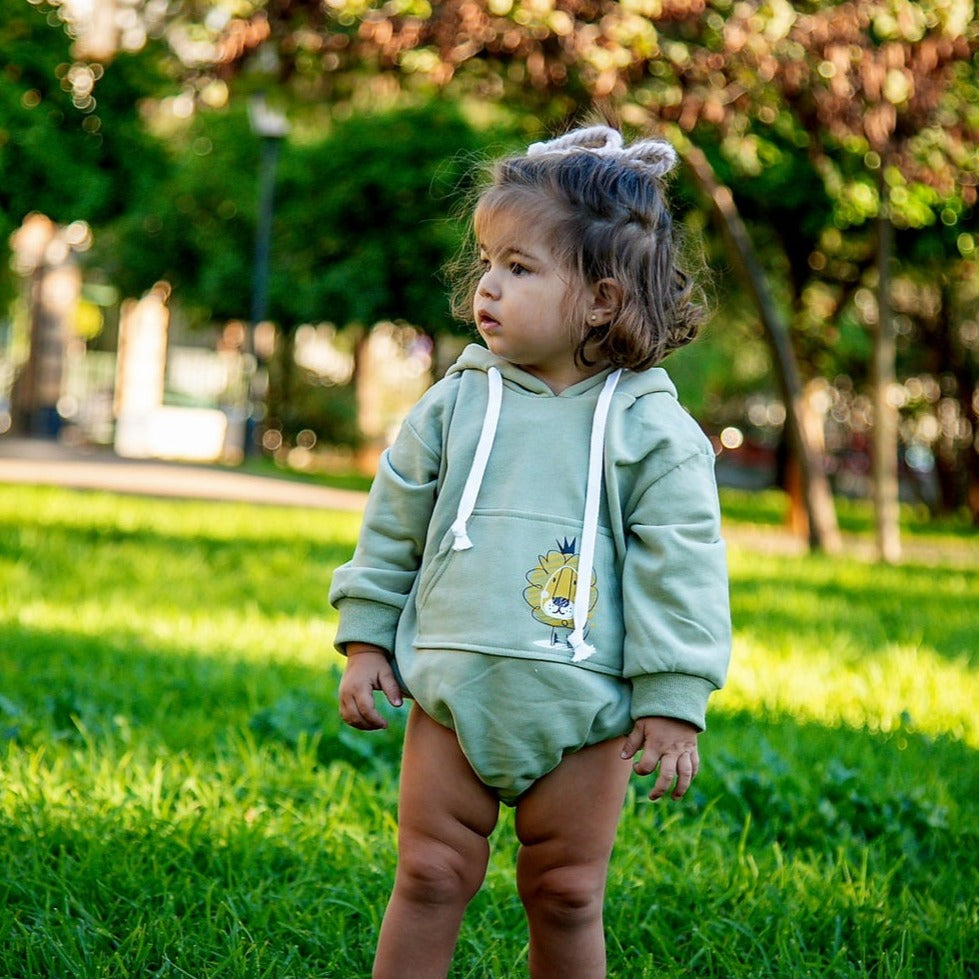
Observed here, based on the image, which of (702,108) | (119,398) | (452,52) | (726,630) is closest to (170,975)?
(726,630)

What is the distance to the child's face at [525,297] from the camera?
7.38 ft

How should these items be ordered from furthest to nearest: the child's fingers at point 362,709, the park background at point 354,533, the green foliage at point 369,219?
the green foliage at point 369,219 → the park background at point 354,533 → the child's fingers at point 362,709

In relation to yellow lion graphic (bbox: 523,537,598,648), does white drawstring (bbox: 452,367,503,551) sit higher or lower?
higher

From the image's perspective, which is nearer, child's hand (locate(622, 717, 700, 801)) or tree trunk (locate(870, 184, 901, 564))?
child's hand (locate(622, 717, 700, 801))

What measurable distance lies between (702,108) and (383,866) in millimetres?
7318

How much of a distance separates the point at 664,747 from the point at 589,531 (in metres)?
0.32

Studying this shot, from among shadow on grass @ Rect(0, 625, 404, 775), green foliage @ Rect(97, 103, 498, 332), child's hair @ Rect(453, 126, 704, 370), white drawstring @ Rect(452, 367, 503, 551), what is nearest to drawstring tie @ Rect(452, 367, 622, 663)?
white drawstring @ Rect(452, 367, 503, 551)

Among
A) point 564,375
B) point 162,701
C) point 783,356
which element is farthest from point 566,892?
point 783,356

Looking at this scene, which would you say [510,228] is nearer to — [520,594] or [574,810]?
[520,594]

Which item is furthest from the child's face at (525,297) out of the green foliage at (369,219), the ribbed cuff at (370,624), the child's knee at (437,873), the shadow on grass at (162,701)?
the green foliage at (369,219)

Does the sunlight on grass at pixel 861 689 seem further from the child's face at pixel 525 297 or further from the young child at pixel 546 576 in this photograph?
the child's face at pixel 525 297

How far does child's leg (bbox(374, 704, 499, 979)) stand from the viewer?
85.7 inches

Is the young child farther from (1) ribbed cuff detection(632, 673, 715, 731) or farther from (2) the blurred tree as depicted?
(2) the blurred tree

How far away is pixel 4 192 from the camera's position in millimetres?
7684
